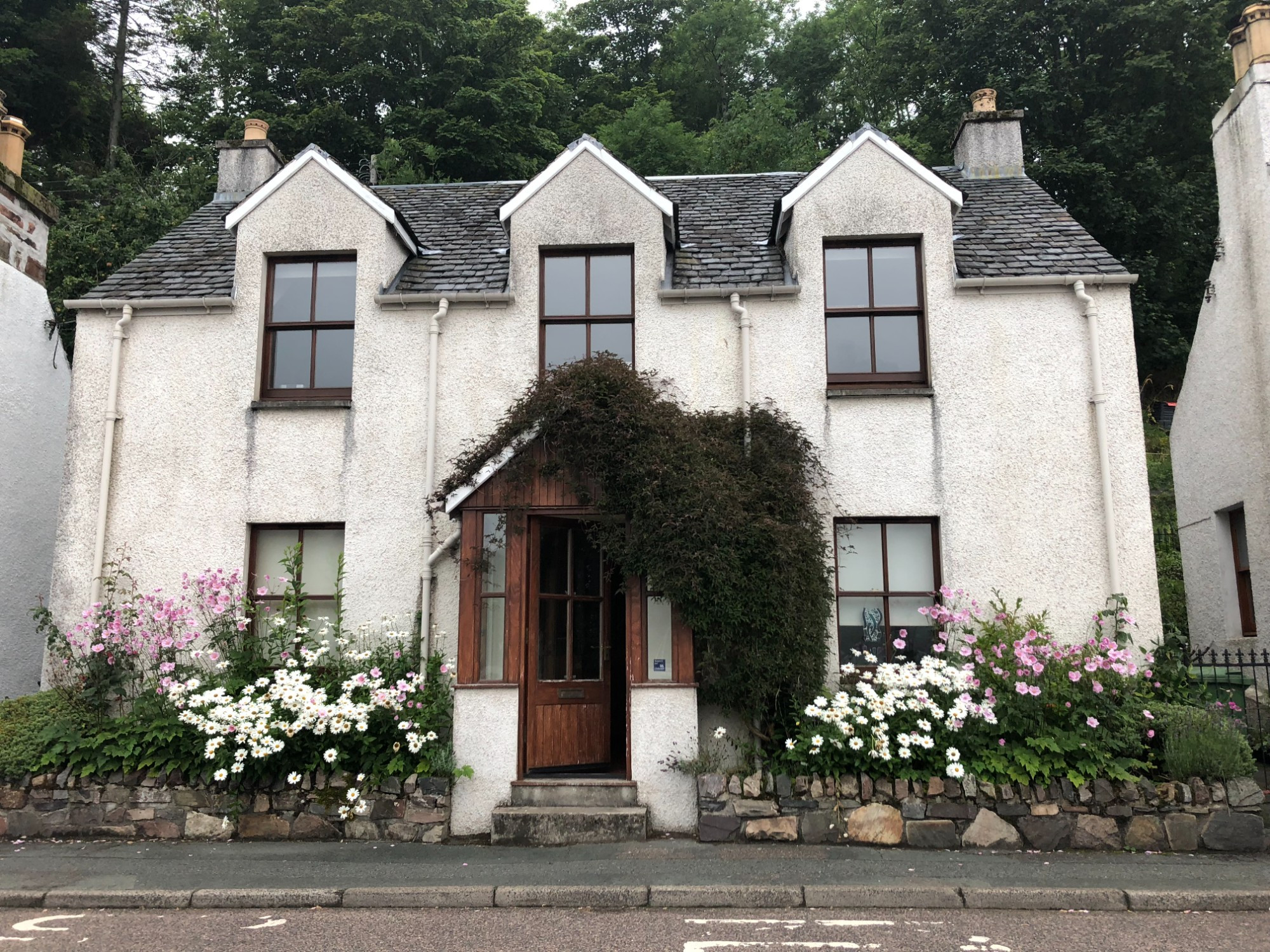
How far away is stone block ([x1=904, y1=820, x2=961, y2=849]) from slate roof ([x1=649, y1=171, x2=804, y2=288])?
5.98 metres

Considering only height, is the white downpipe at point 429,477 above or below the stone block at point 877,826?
above

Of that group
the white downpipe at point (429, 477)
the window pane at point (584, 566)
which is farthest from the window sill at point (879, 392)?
the white downpipe at point (429, 477)

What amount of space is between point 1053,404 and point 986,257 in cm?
198

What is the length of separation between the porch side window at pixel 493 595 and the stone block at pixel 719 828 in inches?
96.1

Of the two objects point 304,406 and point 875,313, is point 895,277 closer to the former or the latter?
point 875,313

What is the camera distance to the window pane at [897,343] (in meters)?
10.9

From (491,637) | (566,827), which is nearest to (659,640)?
(491,637)

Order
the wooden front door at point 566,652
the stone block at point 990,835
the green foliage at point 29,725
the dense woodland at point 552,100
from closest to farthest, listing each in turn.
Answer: the stone block at point 990,835
the green foliage at point 29,725
the wooden front door at point 566,652
the dense woodland at point 552,100

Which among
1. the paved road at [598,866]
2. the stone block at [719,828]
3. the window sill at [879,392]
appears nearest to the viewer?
the paved road at [598,866]

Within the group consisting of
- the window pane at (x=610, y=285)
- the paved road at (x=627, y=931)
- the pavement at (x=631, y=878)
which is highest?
the window pane at (x=610, y=285)

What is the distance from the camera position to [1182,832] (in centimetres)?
827

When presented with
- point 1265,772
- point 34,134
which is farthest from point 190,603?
point 34,134

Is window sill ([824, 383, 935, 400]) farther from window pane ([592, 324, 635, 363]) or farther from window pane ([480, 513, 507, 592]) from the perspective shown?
window pane ([480, 513, 507, 592])

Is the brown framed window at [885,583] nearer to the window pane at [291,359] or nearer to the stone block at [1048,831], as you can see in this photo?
the stone block at [1048,831]
